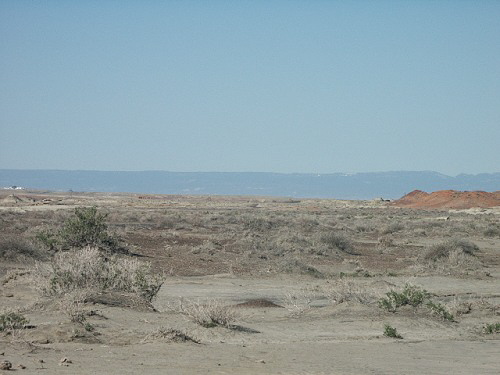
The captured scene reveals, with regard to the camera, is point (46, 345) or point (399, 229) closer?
point (46, 345)

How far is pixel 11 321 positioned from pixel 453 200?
8911 cm

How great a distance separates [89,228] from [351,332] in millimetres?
16970

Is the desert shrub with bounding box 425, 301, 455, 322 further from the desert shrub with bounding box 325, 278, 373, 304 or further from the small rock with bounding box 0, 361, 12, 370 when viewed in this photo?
the small rock with bounding box 0, 361, 12, 370

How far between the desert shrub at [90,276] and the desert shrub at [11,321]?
11.0ft

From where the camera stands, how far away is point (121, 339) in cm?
1405

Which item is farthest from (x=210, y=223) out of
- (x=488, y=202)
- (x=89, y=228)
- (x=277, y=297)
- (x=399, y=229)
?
(x=488, y=202)

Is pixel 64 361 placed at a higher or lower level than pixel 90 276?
lower

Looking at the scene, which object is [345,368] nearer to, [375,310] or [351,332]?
[351,332]

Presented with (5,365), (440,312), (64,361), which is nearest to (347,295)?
(440,312)

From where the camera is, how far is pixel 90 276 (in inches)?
717

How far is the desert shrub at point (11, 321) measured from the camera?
13766mm

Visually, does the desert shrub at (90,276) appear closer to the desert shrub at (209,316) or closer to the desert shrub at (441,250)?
the desert shrub at (209,316)

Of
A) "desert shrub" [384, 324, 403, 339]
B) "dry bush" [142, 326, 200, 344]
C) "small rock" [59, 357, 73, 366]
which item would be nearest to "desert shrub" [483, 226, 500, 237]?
"desert shrub" [384, 324, 403, 339]

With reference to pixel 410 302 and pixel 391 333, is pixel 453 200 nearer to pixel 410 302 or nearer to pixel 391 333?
pixel 410 302
